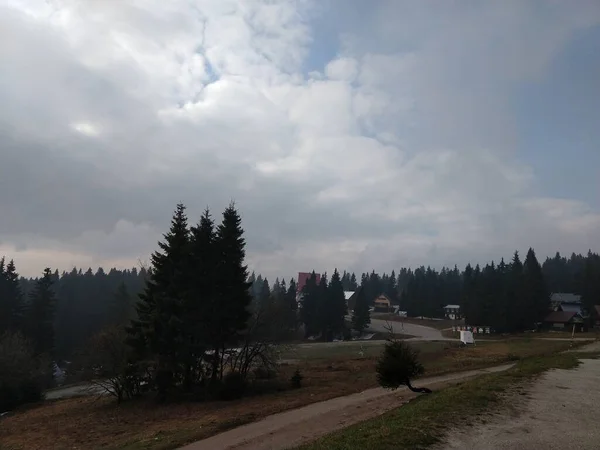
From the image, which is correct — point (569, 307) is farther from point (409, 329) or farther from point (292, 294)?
point (292, 294)

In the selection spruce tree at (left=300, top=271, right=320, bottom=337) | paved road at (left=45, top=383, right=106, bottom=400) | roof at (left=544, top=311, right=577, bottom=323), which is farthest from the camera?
spruce tree at (left=300, top=271, right=320, bottom=337)

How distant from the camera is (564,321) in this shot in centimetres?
Answer: 8544

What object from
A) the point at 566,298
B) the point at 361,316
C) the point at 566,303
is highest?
the point at 566,298

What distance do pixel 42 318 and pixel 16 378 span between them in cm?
3006

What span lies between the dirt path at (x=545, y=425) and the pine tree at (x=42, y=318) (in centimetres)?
6475

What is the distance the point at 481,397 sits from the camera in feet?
52.1

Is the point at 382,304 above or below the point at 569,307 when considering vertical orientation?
above

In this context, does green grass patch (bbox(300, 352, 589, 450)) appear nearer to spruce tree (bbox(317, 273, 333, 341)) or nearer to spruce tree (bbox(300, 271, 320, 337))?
spruce tree (bbox(317, 273, 333, 341))

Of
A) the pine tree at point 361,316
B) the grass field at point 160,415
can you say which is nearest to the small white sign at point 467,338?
the grass field at point 160,415

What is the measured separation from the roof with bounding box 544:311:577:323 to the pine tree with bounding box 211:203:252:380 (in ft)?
243

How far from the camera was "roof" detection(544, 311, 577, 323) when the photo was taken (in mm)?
86000

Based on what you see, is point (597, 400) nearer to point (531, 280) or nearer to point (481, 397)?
point (481, 397)

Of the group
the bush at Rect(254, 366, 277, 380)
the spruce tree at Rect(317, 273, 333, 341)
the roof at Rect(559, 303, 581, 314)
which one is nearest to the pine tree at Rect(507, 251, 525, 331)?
the roof at Rect(559, 303, 581, 314)

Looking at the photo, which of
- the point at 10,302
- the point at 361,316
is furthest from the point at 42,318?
the point at 361,316
